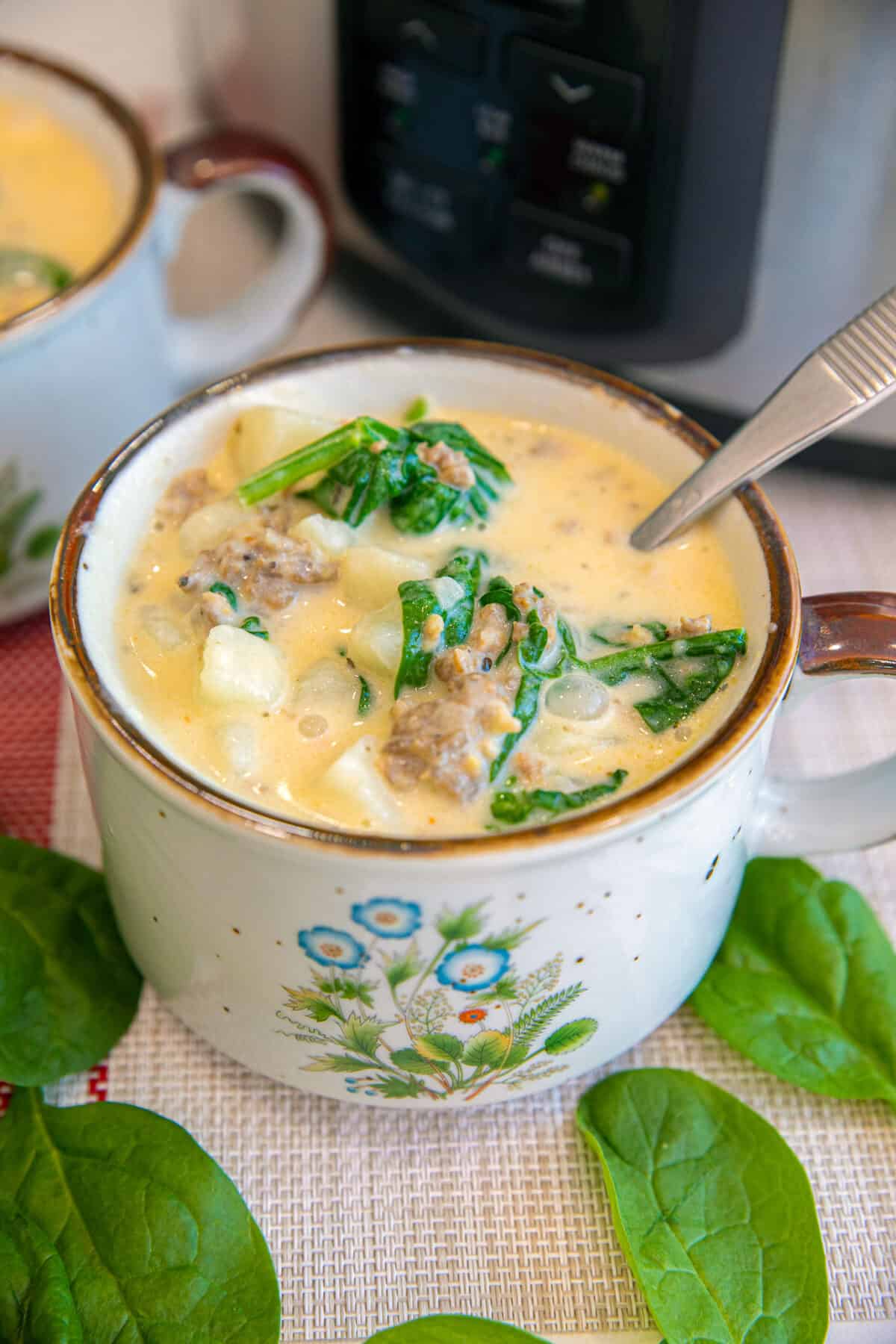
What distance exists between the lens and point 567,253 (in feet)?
4.78

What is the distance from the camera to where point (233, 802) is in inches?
34.4

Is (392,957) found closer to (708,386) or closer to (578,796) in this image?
(578,796)

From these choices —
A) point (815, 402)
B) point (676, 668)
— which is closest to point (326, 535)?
point (676, 668)

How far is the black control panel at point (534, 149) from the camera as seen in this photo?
4.25ft

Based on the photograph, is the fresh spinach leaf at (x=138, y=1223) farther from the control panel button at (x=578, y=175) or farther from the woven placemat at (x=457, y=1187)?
the control panel button at (x=578, y=175)

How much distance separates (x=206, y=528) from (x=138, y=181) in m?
0.53

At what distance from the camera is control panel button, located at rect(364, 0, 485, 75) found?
1.36 meters

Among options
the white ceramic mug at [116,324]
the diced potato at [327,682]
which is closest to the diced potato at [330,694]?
the diced potato at [327,682]

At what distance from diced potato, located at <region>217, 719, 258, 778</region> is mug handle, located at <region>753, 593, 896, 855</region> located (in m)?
0.39

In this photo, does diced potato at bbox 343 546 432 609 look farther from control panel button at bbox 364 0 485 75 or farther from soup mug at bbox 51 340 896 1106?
control panel button at bbox 364 0 485 75

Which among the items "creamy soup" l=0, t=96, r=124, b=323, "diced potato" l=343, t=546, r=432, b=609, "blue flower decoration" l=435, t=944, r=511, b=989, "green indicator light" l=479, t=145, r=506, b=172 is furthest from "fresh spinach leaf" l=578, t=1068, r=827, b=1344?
"creamy soup" l=0, t=96, r=124, b=323

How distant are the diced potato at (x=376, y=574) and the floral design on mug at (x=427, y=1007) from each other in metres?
0.29

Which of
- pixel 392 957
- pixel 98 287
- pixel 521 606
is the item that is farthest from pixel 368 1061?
pixel 98 287

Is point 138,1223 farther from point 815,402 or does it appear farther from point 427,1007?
point 815,402
